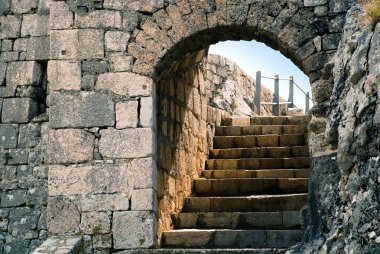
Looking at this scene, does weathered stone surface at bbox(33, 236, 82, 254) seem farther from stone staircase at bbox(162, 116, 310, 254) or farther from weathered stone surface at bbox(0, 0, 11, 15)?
weathered stone surface at bbox(0, 0, 11, 15)

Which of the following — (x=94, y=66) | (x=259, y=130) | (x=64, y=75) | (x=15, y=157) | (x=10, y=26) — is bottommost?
(x=15, y=157)

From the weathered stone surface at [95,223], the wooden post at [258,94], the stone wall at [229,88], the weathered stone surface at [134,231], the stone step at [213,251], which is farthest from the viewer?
the wooden post at [258,94]

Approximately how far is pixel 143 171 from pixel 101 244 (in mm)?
867

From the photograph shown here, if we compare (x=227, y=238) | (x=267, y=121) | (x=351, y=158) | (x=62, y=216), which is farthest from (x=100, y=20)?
(x=267, y=121)

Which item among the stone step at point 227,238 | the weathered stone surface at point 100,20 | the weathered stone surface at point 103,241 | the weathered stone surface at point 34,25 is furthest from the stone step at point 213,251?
the weathered stone surface at point 34,25

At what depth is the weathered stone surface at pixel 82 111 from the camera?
7.12 meters

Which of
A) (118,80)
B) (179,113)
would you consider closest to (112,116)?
(118,80)

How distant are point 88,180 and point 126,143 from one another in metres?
0.56

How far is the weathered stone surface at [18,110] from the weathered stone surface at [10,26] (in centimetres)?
81

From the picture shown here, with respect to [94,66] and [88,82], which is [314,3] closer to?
[94,66]

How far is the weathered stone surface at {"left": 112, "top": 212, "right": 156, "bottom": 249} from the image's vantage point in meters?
6.79

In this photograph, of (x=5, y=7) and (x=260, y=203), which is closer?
(x=5, y=7)

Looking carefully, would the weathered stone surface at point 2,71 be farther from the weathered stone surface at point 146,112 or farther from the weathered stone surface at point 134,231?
the weathered stone surface at point 134,231

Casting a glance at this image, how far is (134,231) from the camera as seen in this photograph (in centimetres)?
682
